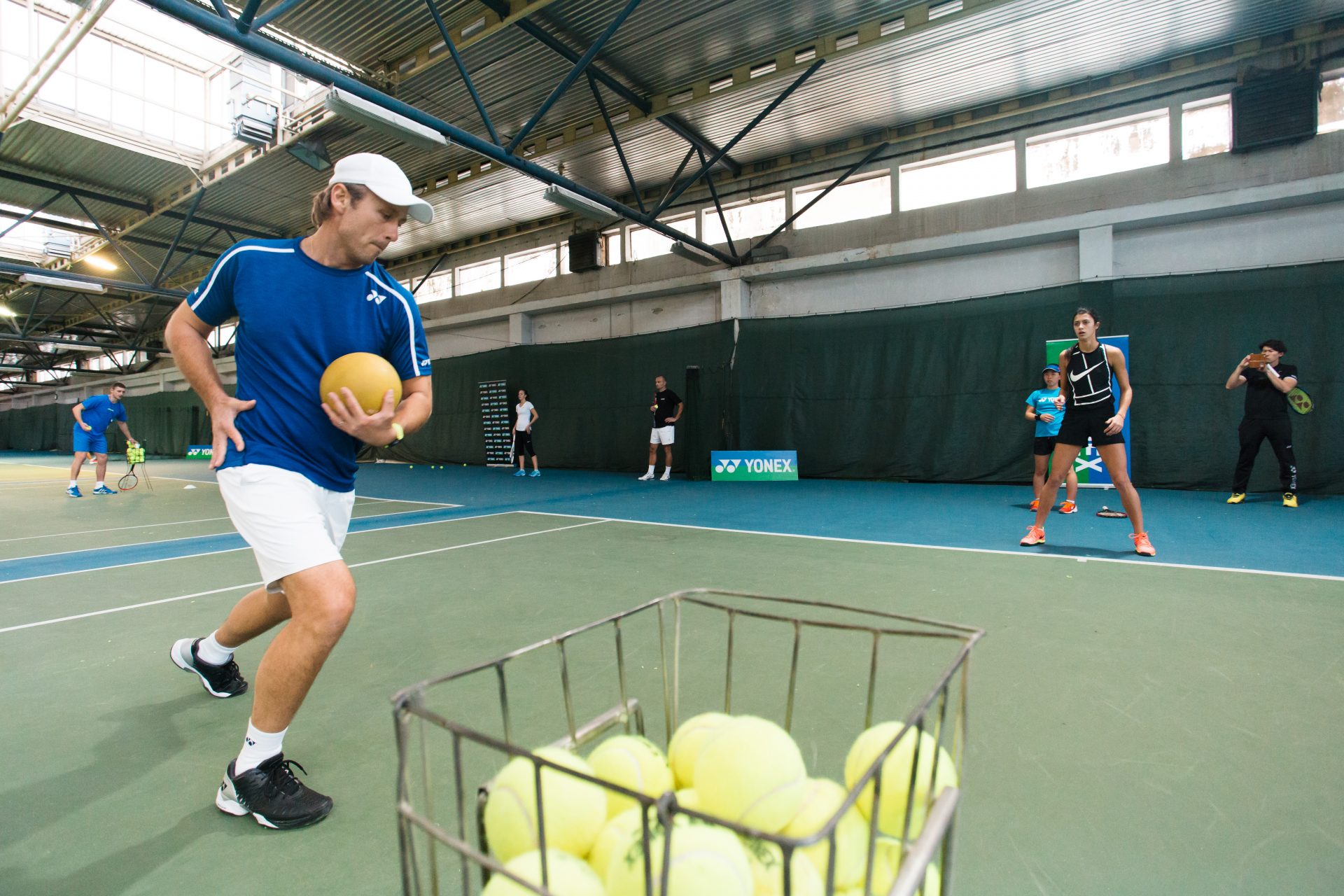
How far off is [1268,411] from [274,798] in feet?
28.9

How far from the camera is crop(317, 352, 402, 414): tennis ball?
1572 millimetres

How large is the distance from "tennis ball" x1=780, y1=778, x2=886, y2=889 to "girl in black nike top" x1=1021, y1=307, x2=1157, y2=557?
438 cm

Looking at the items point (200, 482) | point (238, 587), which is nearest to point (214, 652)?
point (238, 587)

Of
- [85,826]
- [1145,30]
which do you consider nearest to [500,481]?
[85,826]

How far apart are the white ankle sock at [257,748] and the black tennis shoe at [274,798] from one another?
0.01 m

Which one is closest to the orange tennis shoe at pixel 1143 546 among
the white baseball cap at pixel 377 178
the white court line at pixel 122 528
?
the white baseball cap at pixel 377 178

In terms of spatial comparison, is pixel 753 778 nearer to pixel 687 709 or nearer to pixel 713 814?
pixel 713 814

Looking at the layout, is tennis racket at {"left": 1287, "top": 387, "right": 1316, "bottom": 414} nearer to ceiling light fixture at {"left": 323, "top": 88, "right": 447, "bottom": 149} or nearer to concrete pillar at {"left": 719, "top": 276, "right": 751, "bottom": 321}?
concrete pillar at {"left": 719, "top": 276, "right": 751, "bottom": 321}

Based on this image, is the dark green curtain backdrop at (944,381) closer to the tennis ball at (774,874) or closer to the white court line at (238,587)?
the white court line at (238,587)

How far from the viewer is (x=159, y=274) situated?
13586mm

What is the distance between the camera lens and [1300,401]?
6.87 metres

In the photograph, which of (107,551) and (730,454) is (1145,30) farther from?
(107,551)

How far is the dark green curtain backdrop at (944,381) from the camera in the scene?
24.5ft

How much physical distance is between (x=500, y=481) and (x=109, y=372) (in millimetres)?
31157
